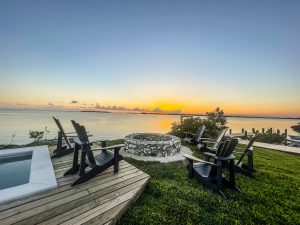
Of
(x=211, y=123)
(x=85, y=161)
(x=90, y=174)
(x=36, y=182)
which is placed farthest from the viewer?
(x=211, y=123)

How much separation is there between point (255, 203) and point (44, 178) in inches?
163

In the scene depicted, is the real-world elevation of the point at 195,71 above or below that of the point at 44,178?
above

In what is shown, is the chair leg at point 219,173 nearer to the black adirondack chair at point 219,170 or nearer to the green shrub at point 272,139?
the black adirondack chair at point 219,170

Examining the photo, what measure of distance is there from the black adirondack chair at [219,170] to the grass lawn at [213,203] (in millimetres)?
162

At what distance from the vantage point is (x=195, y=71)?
38.9ft

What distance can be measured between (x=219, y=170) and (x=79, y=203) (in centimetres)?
263

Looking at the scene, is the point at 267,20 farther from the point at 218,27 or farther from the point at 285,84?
the point at 285,84

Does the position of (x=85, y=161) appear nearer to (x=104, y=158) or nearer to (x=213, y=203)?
(x=104, y=158)

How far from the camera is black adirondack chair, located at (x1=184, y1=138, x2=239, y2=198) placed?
9.87ft

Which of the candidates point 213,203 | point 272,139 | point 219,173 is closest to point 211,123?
point 272,139

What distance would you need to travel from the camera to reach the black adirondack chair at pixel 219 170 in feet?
9.87

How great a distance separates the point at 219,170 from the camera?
9.91ft

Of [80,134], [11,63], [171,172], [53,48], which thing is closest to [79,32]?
[53,48]

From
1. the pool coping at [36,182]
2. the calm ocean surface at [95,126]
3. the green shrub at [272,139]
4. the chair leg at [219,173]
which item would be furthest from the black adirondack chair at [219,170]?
the green shrub at [272,139]
